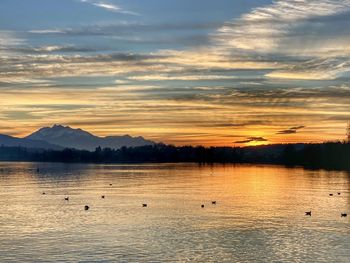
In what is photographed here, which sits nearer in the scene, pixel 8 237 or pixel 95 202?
pixel 8 237

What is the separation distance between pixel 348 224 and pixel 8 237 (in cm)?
5129

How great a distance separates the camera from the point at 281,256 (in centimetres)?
6128

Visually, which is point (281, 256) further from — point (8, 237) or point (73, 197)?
point (73, 197)

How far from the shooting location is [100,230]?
78375 mm

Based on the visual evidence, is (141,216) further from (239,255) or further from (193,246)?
(239,255)

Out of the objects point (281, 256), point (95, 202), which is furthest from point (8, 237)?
point (95, 202)

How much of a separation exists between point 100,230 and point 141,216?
16576 mm

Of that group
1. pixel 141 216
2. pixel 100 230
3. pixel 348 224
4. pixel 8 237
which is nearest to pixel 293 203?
pixel 348 224

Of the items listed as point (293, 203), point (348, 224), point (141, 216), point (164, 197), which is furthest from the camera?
point (164, 197)

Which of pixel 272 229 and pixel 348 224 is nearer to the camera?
pixel 272 229

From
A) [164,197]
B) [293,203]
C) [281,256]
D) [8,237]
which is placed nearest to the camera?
[281,256]

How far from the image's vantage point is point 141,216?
94188mm

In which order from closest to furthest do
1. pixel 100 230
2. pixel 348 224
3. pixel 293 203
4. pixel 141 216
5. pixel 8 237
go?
pixel 8 237, pixel 100 230, pixel 348 224, pixel 141 216, pixel 293 203

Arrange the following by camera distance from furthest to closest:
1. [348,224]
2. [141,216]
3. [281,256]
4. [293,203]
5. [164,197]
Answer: [164,197], [293,203], [141,216], [348,224], [281,256]
